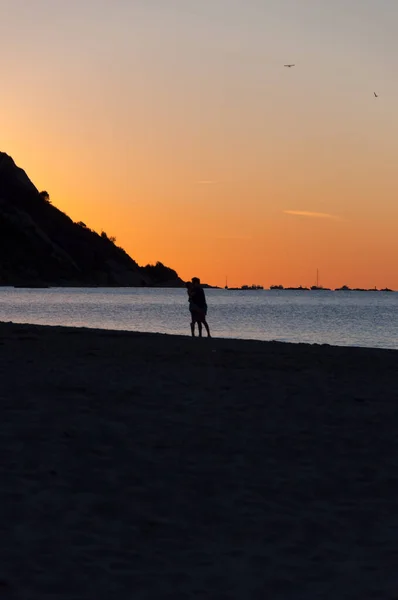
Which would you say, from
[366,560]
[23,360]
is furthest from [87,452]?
[23,360]

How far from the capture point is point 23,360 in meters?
17.2

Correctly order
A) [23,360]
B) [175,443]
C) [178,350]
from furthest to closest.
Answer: [178,350]
[23,360]
[175,443]

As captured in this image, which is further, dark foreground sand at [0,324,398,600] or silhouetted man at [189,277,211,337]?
silhouetted man at [189,277,211,337]

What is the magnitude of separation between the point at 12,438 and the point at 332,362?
440 inches

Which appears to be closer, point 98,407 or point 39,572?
point 39,572

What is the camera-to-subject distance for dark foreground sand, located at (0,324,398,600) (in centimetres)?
533

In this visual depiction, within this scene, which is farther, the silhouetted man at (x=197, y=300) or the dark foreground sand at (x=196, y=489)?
the silhouetted man at (x=197, y=300)

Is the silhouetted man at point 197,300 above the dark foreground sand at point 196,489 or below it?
above

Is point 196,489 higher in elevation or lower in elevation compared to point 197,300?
lower

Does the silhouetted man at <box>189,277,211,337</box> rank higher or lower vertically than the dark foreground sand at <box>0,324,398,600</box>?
higher

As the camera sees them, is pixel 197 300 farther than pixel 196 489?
Yes

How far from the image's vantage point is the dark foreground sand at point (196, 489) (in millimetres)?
5328

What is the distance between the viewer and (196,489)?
739cm

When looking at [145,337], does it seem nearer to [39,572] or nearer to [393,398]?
[393,398]
